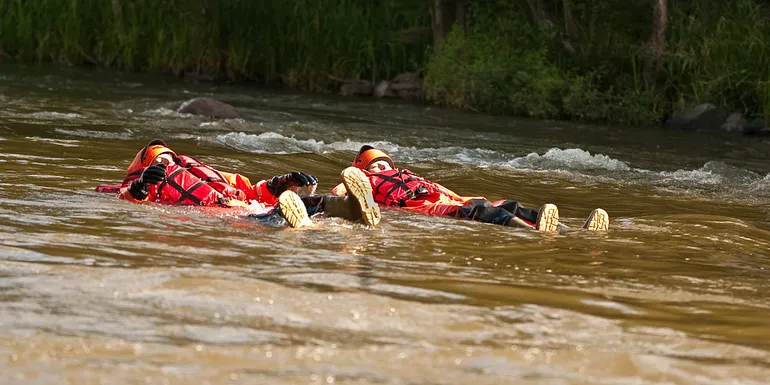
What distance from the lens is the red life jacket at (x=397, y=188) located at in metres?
8.91

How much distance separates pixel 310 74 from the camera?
23984 millimetres

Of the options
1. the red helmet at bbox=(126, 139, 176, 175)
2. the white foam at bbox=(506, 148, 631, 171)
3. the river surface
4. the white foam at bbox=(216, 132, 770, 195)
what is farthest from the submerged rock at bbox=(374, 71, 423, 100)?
the red helmet at bbox=(126, 139, 176, 175)

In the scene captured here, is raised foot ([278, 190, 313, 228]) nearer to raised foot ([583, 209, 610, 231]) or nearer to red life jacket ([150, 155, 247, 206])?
red life jacket ([150, 155, 247, 206])

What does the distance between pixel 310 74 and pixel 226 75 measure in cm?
210

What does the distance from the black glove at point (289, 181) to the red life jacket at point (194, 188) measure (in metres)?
0.28

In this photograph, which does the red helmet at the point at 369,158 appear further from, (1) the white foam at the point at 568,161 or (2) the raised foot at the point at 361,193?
(1) the white foam at the point at 568,161

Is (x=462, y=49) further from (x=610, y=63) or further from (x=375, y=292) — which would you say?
(x=375, y=292)

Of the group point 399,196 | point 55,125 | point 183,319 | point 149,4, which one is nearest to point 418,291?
point 183,319

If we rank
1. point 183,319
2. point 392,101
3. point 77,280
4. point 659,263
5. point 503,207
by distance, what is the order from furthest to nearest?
point 392,101, point 503,207, point 659,263, point 77,280, point 183,319

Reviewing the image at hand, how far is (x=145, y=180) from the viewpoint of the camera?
8156mm

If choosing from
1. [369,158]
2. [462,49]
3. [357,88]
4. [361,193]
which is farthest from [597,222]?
[357,88]

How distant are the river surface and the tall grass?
40.4 ft

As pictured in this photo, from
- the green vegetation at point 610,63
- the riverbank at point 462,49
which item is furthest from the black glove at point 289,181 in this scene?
the riverbank at point 462,49

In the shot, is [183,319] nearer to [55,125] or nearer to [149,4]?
[55,125]
